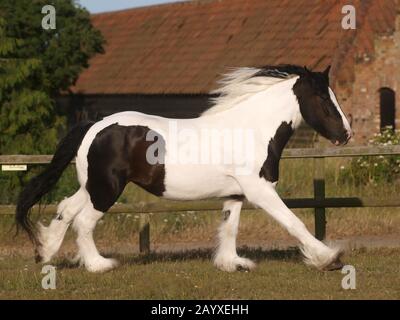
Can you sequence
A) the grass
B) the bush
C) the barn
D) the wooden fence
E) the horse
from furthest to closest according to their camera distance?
the barn < the bush < the wooden fence < the horse < the grass

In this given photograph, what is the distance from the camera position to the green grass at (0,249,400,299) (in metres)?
7.18

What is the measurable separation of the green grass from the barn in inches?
412

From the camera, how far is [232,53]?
25172 millimetres

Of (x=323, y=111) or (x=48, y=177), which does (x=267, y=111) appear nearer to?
(x=323, y=111)

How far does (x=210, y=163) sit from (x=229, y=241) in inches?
35.6

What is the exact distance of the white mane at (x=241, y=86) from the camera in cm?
834

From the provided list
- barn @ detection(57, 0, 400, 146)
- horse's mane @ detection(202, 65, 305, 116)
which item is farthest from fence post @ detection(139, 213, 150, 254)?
barn @ detection(57, 0, 400, 146)

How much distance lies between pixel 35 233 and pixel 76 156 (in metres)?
0.85

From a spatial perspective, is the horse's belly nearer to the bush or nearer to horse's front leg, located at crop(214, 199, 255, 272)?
horse's front leg, located at crop(214, 199, 255, 272)

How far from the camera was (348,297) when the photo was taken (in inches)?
276

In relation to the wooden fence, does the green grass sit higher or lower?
lower

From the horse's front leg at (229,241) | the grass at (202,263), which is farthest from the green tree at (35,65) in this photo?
the horse's front leg at (229,241)
